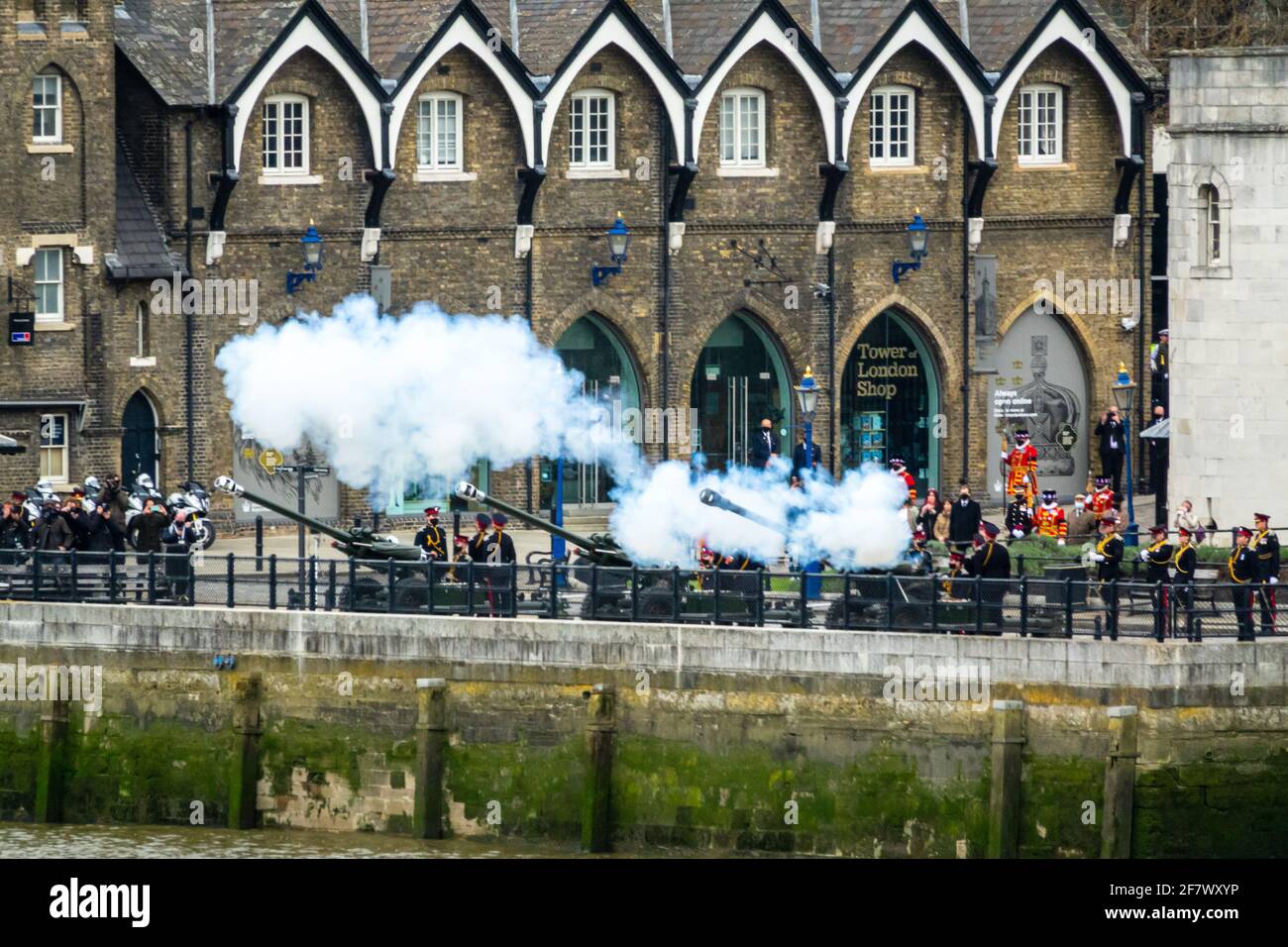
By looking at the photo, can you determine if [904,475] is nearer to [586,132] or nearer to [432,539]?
[432,539]

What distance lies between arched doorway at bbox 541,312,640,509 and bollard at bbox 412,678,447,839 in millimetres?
22738

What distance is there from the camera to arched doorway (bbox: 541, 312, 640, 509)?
7681 centimetres

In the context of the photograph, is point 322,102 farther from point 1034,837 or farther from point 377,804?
point 1034,837

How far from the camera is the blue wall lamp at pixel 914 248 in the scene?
257 ft

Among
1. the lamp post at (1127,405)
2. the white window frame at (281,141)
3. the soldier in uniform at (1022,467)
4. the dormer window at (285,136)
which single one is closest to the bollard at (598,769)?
the lamp post at (1127,405)

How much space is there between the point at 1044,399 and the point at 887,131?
671 cm

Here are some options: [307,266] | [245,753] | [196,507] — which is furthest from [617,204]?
[245,753]

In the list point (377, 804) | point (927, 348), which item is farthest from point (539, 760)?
point (927, 348)

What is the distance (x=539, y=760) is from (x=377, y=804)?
2.54 m

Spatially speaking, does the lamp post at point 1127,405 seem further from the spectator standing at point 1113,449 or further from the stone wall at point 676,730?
the stone wall at point 676,730

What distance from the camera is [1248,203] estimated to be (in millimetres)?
61344

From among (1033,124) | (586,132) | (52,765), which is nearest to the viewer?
(52,765)

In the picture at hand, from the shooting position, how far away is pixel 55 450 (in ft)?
235

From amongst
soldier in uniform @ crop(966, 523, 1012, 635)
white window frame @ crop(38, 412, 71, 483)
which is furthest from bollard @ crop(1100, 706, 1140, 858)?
white window frame @ crop(38, 412, 71, 483)
